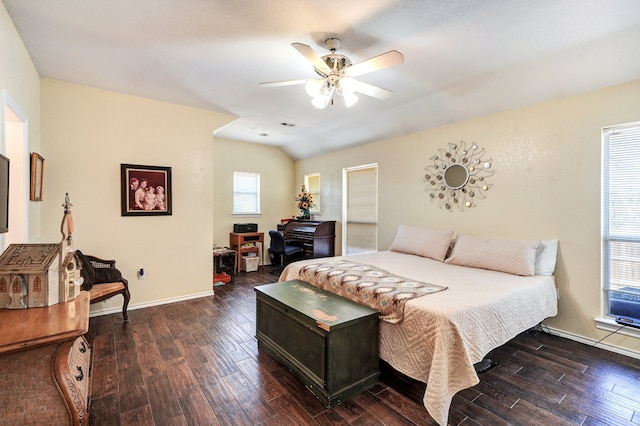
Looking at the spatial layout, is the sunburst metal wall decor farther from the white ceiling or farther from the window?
the window

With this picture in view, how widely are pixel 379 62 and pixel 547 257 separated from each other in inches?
99.6

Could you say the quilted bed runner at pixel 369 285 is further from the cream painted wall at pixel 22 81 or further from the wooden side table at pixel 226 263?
the cream painted wall at pixel 22 81

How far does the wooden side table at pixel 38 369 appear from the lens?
1.20 m

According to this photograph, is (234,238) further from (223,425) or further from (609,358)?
(609,358)

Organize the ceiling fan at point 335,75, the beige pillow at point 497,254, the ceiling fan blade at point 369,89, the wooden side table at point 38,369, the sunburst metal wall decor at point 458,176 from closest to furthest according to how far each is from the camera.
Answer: the wooden side table at point 38,369 < the ceiling fan at point 335,75 < the ceiling fan blade at point 369,89 < the beige pillow at point 497,254 < the sunburst metal wall decor at point 458,176

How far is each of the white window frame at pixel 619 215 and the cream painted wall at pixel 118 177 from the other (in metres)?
4.48

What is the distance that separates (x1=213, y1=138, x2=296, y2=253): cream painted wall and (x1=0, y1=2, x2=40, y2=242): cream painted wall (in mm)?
2916

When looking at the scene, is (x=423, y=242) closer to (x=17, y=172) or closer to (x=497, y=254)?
(x=497, y=254)

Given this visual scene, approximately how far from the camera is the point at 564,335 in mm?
2885

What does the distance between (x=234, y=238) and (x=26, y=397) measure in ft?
15.1

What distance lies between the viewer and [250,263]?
227 inches

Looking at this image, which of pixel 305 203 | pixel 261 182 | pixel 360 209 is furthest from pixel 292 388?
pixel 261 182

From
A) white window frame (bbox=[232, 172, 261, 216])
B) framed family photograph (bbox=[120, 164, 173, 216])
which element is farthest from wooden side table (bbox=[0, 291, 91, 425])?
white window frame (bbox=[232, 172, 261, 216])

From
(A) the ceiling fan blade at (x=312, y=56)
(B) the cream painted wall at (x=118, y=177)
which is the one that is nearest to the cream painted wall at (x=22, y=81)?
(B) the cream painted wall at (x=118, y=177)
